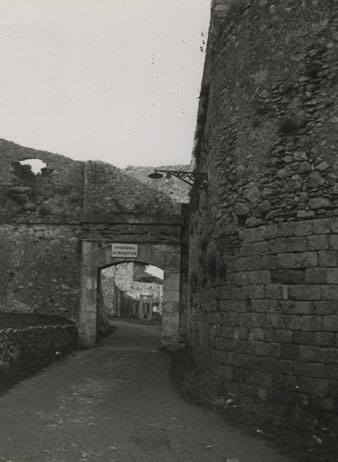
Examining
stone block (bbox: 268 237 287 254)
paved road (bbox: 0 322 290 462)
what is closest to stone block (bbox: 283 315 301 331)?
stone block (bbox: 268 237 287 254)

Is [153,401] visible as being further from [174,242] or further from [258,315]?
[174,242]

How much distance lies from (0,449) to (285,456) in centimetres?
275

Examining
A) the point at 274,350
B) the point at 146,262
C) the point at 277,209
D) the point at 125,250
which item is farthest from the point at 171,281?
the point at 274,350

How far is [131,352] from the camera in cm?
1328

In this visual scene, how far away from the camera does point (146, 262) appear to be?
1485 centimetres

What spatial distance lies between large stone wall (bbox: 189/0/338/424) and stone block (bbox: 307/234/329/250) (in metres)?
0.01

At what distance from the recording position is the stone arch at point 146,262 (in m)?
14.4

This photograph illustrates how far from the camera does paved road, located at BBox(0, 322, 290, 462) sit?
493 cm

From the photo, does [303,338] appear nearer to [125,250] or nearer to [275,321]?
[275,321]

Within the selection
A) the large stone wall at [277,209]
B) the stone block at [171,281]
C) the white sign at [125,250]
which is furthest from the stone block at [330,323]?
the white sign at [125,250]

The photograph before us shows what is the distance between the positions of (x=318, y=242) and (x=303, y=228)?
11.1 inches

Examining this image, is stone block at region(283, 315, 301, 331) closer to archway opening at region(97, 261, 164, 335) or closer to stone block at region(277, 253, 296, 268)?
stone block at region(277, 253, 296, 268)

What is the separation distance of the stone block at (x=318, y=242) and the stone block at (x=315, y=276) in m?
0.27

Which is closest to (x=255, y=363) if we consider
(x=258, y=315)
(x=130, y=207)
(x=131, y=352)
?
(x=258, y=315)
